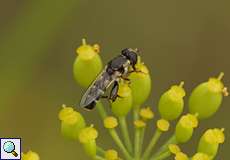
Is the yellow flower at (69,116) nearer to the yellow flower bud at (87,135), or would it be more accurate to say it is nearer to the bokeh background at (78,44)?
the yellow flower bud at (87,135)

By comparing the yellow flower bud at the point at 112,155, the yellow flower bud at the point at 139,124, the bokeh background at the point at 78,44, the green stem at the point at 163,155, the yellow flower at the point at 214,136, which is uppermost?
the bokeh background at the point at 78,44

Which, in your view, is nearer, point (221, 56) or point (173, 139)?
point (173, 139)

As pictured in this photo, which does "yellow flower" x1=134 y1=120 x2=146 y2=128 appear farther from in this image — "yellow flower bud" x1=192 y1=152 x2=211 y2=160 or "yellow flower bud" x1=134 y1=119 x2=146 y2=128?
"yellow flower bud" x1=192 y1=152 x2=211 y2=160

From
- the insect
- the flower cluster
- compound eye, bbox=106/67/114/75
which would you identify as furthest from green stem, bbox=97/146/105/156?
compound eye, bbox=106/67/114/75

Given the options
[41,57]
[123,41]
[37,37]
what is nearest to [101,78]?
[37,37]

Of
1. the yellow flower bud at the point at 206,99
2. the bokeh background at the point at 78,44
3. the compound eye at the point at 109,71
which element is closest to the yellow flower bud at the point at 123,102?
the compound eye at the point at 109,71

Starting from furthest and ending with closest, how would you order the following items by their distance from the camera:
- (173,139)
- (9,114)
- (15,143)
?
(9,114) → (15,143) → (173,139)

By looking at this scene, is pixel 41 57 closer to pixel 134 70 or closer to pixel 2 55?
pixel 2 55

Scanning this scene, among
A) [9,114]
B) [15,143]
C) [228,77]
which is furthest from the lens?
[228,77]
